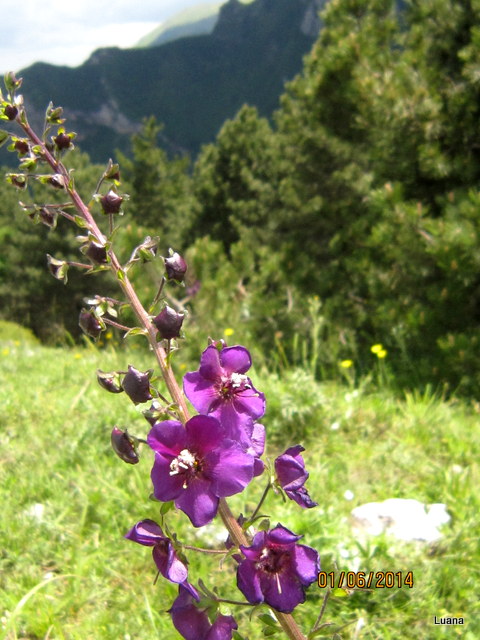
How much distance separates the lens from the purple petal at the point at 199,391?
1.29 m

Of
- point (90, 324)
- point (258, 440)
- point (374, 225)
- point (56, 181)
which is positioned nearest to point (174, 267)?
point (90, 324)

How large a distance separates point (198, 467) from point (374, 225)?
7.11 meters

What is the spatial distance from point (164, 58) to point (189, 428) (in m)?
164

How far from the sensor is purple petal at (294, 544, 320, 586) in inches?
48.0

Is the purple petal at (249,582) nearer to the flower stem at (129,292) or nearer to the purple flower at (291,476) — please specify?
the purple flower at (291,476)

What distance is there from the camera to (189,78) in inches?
5866

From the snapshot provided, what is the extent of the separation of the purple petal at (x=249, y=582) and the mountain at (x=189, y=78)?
426 feet

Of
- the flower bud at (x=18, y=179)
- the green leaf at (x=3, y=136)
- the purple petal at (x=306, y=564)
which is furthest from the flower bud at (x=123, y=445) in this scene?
the green leaf at (x=3, y=136)

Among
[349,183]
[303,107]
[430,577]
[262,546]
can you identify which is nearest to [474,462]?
→ [430,577]

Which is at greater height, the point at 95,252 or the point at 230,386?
the point at 95,252

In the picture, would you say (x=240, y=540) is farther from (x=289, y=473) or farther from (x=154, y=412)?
(x=154, y=412)

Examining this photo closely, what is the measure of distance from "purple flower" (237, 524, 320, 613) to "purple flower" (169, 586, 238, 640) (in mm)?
111

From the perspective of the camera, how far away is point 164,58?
149250 millimetres

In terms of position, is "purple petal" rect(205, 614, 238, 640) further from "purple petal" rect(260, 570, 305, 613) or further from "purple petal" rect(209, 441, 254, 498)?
"purple petal" rect(209, 441, 254, 498)
